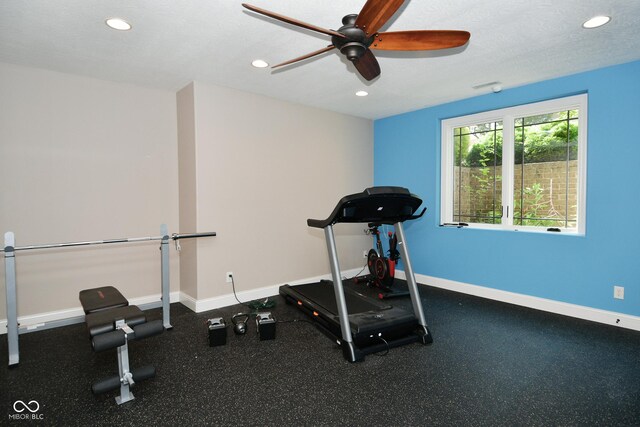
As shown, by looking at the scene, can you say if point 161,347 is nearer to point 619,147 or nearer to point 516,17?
point 516,17

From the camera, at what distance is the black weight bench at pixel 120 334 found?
1.95 m

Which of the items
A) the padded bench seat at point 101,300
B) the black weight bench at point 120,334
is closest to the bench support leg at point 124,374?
the black weight bench at point 120,334

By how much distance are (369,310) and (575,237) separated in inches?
90.1

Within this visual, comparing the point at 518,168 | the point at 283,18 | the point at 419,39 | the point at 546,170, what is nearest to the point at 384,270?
the point at 518,168

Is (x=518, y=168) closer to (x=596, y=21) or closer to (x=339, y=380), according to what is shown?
(x=596, y=21)

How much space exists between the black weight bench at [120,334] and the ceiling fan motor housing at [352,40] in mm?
2061

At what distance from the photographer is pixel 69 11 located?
2279mm

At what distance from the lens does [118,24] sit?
96.5 inches

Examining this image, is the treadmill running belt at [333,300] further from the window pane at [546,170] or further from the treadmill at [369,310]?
the window pane at [546,170]

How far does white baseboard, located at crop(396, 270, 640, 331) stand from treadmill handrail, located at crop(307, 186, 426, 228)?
2.10m

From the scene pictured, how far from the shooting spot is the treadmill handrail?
8.27ft

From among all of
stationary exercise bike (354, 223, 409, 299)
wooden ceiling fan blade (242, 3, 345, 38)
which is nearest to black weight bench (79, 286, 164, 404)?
wooden ceiling fan blade (242, 3, 345, 38)

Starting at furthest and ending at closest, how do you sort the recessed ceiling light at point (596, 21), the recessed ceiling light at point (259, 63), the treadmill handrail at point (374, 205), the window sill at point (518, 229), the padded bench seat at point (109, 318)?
the window sill at point (518, 229)
the recessed ceiling light at point (259, 63)
the treadmill handrail at point (374, 205)
the recessed ceiling light at point (596, 21)
the padded bench seat at point (109, 318)

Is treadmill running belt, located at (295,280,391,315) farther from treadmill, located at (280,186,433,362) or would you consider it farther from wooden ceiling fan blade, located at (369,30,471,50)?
wooden ceiling fan blade, located at (369,30,471,50)
